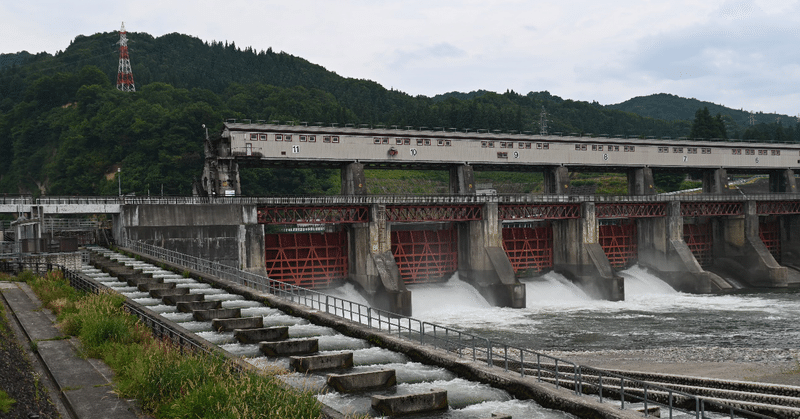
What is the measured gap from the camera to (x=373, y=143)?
57906 millimetres

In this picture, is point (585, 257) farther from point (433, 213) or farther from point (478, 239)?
point (433, 213)

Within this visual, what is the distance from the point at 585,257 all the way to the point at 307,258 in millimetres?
24394

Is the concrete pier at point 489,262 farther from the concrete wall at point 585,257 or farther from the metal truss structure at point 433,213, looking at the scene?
the concrete wall at point 585,257

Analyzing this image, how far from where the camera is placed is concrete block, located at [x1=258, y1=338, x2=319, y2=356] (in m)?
18.6

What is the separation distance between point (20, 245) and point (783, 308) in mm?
53173

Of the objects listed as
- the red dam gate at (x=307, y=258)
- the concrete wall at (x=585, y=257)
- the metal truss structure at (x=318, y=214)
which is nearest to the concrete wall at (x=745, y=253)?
the concrete wall at (x=585, y=257)

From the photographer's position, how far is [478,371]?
16.7 metres

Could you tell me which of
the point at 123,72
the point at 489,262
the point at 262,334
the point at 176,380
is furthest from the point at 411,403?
the point at 123,72

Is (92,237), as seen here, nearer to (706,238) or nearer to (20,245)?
(20,245)

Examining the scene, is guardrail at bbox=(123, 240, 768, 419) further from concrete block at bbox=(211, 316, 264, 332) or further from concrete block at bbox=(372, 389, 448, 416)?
concrete block at bbox=(211, 316, 264, 332)

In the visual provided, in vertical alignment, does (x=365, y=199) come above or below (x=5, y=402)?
above

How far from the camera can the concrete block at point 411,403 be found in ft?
45.8

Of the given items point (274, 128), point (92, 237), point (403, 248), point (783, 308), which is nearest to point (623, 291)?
point (783, 308)

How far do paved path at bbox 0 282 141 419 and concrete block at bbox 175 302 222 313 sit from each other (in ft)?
13.7
